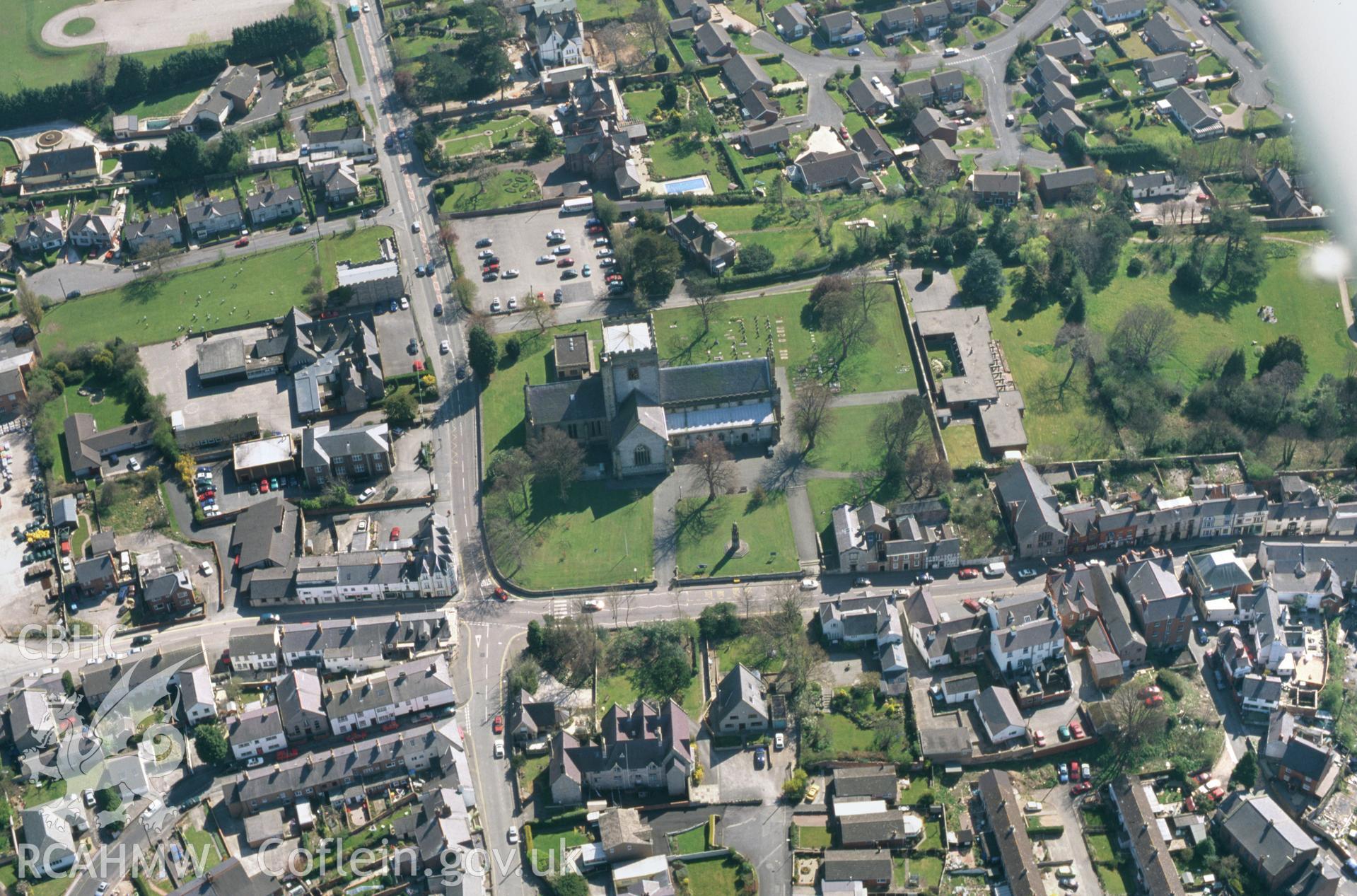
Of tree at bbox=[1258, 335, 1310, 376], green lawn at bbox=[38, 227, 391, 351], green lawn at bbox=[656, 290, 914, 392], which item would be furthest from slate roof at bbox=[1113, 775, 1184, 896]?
green lawn at bbox=[38, 227, 391, 351]

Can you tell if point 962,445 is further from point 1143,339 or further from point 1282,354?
point 1282,354

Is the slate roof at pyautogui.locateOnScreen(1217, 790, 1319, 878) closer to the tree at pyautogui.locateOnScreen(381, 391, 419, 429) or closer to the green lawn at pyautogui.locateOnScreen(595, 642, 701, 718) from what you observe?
the green lawn at pyautogui.locateOnScreen(595, 642, 701, 718)

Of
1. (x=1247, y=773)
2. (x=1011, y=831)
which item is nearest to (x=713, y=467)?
(x=1011, y=831)

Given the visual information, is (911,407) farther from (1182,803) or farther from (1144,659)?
(1182,803)

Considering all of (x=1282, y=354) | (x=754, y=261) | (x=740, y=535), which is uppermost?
(x=754, y=261)

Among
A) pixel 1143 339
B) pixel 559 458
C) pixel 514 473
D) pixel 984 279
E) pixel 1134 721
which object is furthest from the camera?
pixel 984 279

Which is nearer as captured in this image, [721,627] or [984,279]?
[721,627]
